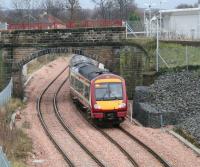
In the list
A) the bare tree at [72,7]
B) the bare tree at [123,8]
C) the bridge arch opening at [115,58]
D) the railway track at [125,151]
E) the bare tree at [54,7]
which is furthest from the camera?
the bare tree at [54,7]

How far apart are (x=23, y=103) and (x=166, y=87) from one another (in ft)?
33.6

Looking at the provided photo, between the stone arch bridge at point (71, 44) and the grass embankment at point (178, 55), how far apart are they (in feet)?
3.57

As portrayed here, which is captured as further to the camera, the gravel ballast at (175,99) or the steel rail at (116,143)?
the gravel ballast at (175,99)

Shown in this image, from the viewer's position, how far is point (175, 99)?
108 feet

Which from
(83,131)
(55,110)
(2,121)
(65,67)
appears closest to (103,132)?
(83,131)

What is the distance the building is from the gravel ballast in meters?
10.9

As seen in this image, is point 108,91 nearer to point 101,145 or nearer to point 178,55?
point 101,145

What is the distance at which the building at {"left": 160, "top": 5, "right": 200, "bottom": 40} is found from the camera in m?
47.3

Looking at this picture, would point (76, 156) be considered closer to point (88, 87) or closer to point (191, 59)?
point (88, 87)

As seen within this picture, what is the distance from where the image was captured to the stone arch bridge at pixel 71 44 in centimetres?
4075

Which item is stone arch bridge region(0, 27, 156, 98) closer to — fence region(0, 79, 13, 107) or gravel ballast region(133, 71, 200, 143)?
fence region(0, 79, 13, 107)

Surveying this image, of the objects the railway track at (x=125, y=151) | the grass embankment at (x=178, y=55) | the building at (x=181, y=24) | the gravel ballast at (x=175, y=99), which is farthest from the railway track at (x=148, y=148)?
the building at (x=181, y=24)

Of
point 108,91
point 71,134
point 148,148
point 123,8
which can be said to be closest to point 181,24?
point 108,91

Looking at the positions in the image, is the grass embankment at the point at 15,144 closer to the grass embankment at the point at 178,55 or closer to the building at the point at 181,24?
the grass embankment at the point at 178,55
